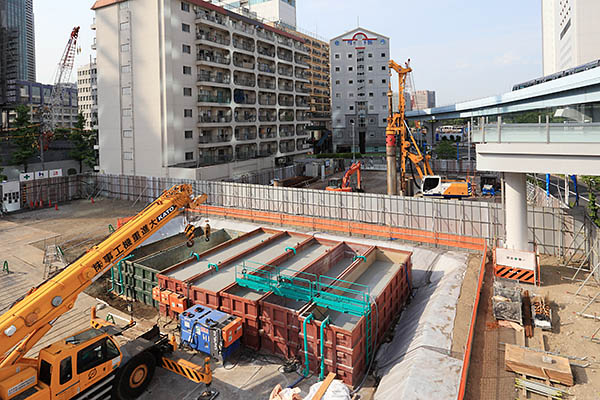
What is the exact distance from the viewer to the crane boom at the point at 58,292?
8820 mm

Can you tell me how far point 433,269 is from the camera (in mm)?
19734

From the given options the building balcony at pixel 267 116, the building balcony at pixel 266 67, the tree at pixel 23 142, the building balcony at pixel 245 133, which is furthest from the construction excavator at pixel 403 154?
the tree at pixel 23 142

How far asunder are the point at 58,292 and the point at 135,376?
326cm

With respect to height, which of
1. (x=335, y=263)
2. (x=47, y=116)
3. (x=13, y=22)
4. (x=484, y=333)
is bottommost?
(x=484, y=333)

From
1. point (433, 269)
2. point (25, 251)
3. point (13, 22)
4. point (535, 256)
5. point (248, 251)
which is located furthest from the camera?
point (13, 22)

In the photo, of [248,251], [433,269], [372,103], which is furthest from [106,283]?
[372,103]

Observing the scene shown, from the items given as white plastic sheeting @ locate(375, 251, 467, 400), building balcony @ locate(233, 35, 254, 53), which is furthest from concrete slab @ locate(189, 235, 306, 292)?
building balcony @ locate(233, 35, 254, 53)

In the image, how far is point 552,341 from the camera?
12.1 metres

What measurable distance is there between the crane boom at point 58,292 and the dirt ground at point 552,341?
10.5 meters

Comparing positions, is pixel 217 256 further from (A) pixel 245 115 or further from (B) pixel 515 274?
(A) pixel 245 115

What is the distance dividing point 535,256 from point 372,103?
264ft

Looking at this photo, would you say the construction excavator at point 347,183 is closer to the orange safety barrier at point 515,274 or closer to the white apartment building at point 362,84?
the orange safety barrier at point 515,274

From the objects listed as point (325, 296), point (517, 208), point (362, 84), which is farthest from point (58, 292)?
point (362, 84)

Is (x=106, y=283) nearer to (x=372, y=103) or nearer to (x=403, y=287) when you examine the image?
(x=403, y=287)
